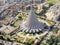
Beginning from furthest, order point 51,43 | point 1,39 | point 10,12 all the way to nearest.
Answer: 1. point 10,12
2. point 1,39
3. point 51,43

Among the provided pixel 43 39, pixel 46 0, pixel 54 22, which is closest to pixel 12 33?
pixel 43 39

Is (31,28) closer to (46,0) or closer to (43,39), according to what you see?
(43,39)

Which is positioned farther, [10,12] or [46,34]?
[10,12]

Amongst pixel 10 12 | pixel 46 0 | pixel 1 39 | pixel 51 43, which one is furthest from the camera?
pixel 46 0

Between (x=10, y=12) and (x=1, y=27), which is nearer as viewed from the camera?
(x=1, y=27)

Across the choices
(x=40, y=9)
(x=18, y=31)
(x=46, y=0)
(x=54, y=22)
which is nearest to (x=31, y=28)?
(x=18, y=31)

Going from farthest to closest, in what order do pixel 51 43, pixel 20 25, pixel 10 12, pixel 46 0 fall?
pixel 46 0 < pixel 10 12 < pixel 20 25 < pixel 51 43

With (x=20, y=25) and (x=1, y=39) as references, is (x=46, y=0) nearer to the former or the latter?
(x=20, y=25)

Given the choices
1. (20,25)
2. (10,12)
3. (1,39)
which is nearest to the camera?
(1,39)

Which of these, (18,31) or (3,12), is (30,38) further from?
(3,12)
